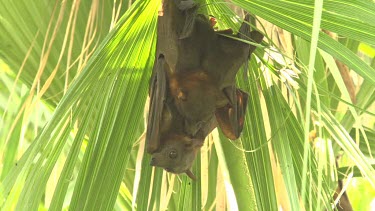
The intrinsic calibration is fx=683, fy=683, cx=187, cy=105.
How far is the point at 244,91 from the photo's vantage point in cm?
73

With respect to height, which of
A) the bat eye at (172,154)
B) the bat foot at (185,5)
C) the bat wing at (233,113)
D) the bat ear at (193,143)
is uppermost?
the bat foot at (185,5)

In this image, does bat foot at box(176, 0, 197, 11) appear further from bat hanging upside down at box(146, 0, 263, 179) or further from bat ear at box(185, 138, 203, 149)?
bat ear at box(185, 138, 203, 149)

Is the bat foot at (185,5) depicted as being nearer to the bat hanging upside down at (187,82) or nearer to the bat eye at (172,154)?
the bat hanging upside down at (187,82)

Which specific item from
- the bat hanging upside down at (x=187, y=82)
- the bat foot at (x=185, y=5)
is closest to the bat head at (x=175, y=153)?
the bat hanging upside down at (x=187, y=82)

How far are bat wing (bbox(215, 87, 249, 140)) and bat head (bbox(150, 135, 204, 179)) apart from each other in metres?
0.04

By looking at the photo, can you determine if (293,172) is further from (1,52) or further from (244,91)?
(1,52)

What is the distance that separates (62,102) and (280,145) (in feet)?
0.76

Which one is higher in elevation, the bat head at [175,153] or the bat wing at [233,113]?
the bat wing at [233,113]

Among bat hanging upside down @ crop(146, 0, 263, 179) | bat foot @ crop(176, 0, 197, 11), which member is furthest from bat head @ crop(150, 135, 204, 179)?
bat foot @ crop(176, 0, 197, 11)

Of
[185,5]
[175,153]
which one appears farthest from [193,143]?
[185,5]

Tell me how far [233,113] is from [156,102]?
0.08 metres

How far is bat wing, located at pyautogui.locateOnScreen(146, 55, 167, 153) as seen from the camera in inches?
26.2

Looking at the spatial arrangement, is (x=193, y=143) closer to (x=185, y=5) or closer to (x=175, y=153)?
(x=175, y=153)

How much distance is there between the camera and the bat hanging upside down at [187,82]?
66cm
